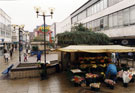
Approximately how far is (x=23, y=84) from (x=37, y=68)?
6.36 ft

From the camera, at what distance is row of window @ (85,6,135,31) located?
62.6 ft

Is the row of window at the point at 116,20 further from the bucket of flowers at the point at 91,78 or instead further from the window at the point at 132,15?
Result: the bucket of flowers at the point at 91,78

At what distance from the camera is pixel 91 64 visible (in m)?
9.09

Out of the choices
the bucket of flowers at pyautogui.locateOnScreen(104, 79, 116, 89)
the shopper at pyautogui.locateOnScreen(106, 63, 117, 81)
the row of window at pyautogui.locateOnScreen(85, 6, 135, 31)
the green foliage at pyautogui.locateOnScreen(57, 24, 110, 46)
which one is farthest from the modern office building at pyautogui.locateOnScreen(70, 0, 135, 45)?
the bucket of flowers at pyautogui.locateOnScreen(104, 79, 116, 89)

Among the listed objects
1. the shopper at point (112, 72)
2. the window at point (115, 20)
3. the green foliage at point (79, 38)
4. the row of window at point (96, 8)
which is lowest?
the shopper at point (112, 72)

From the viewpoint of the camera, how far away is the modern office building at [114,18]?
1919 centimetres

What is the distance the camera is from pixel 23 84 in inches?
313

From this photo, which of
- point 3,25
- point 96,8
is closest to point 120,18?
point 96,8

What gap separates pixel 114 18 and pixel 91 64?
16.4 metres

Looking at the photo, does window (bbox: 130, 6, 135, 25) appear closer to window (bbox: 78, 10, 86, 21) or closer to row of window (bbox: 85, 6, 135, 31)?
row of window (bbox: 85, 6, 135, 31)

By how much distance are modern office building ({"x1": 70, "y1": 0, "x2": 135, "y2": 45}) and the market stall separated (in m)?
7.92

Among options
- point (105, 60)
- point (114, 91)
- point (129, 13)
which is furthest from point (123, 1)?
point (114, 91)

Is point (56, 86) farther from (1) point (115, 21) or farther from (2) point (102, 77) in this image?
(1) point (115, 21)

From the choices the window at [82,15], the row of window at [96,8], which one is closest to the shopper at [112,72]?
the row of window at [96,8]
